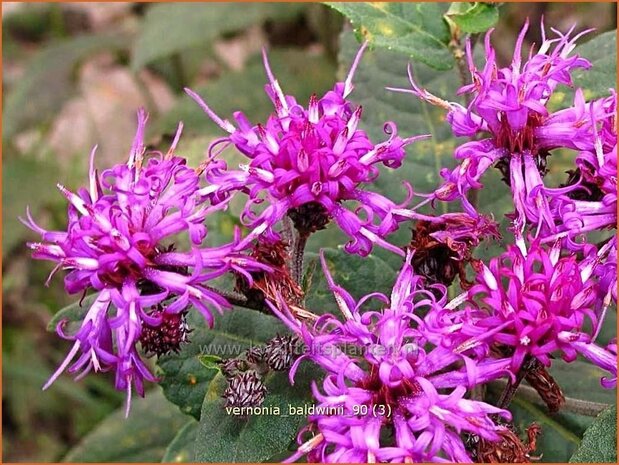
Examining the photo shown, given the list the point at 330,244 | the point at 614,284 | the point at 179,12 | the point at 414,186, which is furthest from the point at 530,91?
the point at 179,12

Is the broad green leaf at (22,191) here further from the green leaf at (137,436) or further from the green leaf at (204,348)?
the green leaf at (204,348)

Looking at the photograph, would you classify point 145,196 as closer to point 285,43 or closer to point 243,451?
point 243,451

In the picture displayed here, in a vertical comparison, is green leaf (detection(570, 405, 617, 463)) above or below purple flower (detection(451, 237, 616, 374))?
below

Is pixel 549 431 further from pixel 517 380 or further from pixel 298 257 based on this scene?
pixel 298 257

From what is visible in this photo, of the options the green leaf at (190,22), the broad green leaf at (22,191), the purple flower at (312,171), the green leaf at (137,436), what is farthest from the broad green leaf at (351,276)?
the broad green leaf at (22,191)

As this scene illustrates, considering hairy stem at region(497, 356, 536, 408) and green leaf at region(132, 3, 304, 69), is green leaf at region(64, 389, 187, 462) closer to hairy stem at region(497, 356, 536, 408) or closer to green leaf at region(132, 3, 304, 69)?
green leaf at region(132, 3, 304, 69)

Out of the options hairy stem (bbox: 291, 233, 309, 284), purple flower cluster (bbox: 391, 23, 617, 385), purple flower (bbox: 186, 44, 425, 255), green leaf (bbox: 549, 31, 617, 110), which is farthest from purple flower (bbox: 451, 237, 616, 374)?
green leaf (bbox: 549, 31, 617, 110)

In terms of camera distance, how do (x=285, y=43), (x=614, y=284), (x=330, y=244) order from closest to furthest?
(x=614, y=284)
(x=330, y=244)
(x=285, y=43)

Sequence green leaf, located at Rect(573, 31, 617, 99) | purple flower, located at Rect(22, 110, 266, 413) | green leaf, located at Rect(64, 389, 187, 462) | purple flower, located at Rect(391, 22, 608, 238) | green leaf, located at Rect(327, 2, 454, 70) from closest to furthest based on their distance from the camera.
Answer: purple flower, located at Rect(22, 110, 266, 413) → purple flower, located at Rect(391, 22, 608, 238) → green leaf, located at Rect(327, 2, 454, 70) → green leaf, located at Rect(573, 31, 617, 99) → green leaf, located at Rect(64, 389, 187, 462)
